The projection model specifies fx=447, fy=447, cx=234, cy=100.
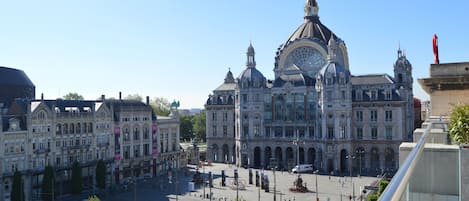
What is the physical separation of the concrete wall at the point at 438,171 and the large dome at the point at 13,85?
277ft

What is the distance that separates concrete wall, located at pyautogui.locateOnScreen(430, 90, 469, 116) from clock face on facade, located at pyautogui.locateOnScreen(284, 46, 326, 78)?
259 feet

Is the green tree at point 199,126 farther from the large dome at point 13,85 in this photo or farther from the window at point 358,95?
the window at point 358,95

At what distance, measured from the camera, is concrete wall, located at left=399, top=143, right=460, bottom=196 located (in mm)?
10156

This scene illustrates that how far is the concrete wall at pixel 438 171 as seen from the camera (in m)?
10.2

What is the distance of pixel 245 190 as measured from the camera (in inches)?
2852

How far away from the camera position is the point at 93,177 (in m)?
78.0

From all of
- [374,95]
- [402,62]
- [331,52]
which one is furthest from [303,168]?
[402,62]

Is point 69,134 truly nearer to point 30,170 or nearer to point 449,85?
point 30,170

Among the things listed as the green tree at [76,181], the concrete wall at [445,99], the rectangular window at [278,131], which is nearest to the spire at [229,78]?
the rectangular window at [278,131]

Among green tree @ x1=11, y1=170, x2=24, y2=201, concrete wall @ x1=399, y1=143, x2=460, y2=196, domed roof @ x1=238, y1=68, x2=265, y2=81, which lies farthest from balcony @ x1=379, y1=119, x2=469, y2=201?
domed roof @ x1=238, y1=68, x2=265, y2=81

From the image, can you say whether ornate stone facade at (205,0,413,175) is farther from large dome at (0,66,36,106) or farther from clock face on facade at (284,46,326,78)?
large dome at (0,66,36,106)

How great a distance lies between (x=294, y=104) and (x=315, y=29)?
20455 mm

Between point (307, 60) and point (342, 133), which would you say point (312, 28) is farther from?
point (342, 133)

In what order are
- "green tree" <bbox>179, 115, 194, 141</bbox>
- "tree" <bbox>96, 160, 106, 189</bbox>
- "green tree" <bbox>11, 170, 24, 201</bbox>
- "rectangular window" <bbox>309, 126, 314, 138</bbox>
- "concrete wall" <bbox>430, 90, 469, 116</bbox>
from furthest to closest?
"green tree" <bbox>179, 115, 194, 141</bbox> → "rectangular window" <bbox>309, 126, 314, 138</bbox> → "tree" <bbox>96, 160, 106, 189</bbox> → "green tree" <bbox>11, 170, 24, 201</bbox> → "concrete wall" <bbox>430, 90, 469, 116</bbox>
